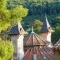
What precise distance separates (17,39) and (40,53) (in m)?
3.07

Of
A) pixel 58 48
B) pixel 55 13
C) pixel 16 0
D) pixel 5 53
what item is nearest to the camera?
Answer: pixel 5 53

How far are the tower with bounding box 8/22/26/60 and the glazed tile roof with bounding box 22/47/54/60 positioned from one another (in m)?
0.78

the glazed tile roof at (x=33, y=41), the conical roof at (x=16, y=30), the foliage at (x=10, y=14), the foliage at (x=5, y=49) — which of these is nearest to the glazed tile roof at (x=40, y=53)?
the glazed tile roof at (x=33, y=41)

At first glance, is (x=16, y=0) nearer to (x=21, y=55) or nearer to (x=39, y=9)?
(x=39, y=9)

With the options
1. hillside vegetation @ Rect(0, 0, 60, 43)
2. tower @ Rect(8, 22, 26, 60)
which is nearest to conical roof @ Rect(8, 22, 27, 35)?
tower @ Rect(8, 22, 26, 60)

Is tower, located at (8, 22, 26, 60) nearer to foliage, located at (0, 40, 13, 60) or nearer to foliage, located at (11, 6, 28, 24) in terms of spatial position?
foliage, located at (11, 6, 28, 24)

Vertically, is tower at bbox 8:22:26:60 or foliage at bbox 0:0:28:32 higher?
foliage at bbox 0:0:28:32

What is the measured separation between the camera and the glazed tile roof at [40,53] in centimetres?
4000

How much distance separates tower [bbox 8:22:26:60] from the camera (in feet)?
128

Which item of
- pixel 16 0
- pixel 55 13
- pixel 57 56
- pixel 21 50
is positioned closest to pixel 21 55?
pixel 21 50

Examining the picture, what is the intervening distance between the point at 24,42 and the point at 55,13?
8132cm

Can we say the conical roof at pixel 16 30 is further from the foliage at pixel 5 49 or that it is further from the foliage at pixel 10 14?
the foliage at pixel 5 49

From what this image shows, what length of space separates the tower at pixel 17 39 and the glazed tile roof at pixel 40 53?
0.78 m

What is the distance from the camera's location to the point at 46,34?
4675 centimetres
